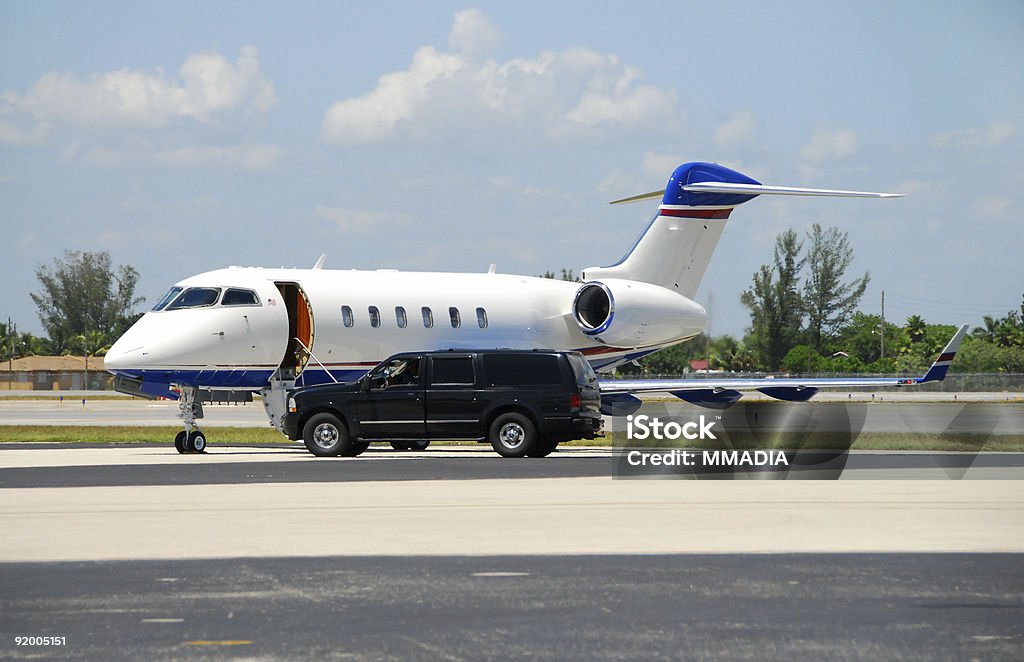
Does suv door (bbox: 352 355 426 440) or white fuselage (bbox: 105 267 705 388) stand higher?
white fuselage (bbox: 105 267 705 388)

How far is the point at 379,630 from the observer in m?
9.31

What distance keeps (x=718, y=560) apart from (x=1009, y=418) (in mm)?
41723

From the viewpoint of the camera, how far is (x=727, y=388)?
3027cm

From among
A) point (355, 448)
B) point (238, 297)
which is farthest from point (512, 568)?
point (238, 297)

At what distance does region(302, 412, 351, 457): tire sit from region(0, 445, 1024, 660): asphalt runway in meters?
6.35

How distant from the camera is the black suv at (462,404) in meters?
27.2

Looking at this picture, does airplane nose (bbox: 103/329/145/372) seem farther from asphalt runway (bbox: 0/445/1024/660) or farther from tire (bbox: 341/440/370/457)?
asphalt runway (bbox: 0/445/1024/660)

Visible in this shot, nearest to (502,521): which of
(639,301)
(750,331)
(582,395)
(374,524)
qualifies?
(374,524)

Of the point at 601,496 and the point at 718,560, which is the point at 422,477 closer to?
the point at 601,496

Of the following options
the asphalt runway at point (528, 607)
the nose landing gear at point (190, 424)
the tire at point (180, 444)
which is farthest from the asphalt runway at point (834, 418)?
the asphalt runway at point (528, 607)

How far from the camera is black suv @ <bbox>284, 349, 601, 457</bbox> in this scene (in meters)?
27.2

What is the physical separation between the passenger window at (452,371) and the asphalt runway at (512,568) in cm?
663

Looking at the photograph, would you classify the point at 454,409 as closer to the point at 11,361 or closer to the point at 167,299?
the point at 167,299

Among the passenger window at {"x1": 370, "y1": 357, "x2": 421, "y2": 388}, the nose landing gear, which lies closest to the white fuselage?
the nose landing gear
